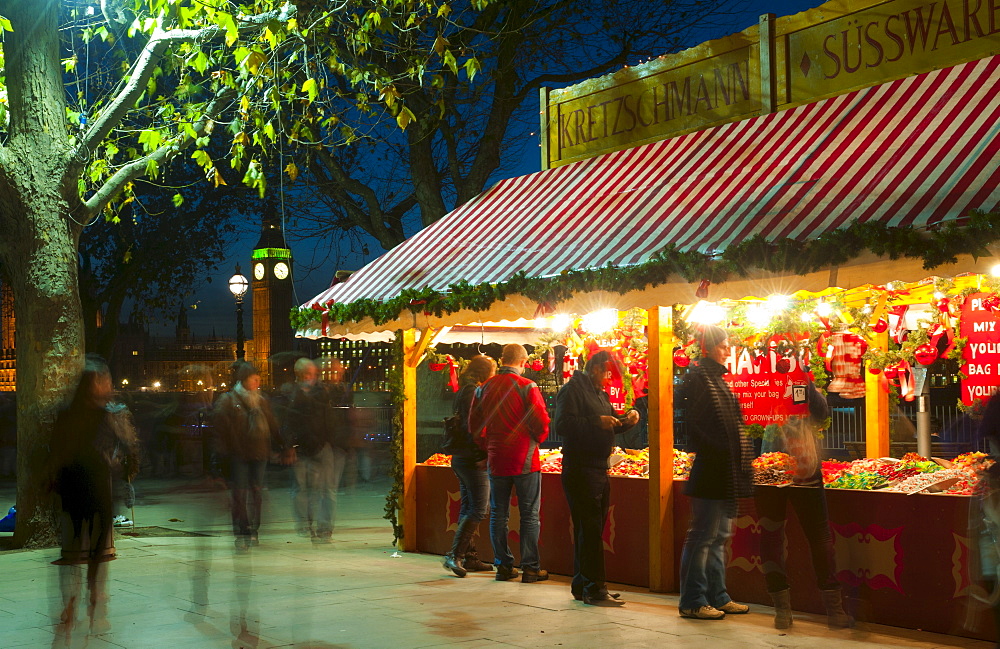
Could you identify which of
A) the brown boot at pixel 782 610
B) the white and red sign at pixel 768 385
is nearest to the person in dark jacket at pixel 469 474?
the white and red sign at pixel 768 385

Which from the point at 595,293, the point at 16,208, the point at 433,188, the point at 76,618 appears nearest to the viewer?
the point at 76,618

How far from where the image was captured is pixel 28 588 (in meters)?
9.03

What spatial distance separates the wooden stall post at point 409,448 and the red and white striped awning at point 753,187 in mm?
700

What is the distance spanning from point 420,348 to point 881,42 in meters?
5.32

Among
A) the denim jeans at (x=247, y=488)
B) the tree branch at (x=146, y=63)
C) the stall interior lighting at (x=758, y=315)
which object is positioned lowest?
the denim jeans at (x=247, y=488)

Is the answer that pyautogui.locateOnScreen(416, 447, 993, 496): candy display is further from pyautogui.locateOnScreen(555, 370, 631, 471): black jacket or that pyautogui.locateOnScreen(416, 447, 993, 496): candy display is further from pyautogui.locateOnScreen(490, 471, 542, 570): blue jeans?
pyautogui.locateOnScreen(490, 471, 542, 570): blue jeans

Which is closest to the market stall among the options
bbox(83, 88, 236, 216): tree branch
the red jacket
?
the red jacket

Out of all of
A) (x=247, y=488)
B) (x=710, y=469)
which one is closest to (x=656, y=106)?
(x=710, y=469)

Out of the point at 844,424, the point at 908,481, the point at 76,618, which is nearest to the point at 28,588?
the point at 76,618

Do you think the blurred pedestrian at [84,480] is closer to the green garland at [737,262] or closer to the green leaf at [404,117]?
the green garland at [737,262]

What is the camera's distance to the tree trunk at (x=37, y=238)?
11734 mm

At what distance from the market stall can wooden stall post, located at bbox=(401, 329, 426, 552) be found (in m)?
0.02

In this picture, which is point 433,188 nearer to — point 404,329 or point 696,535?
point 404,329

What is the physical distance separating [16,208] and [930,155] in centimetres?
970
